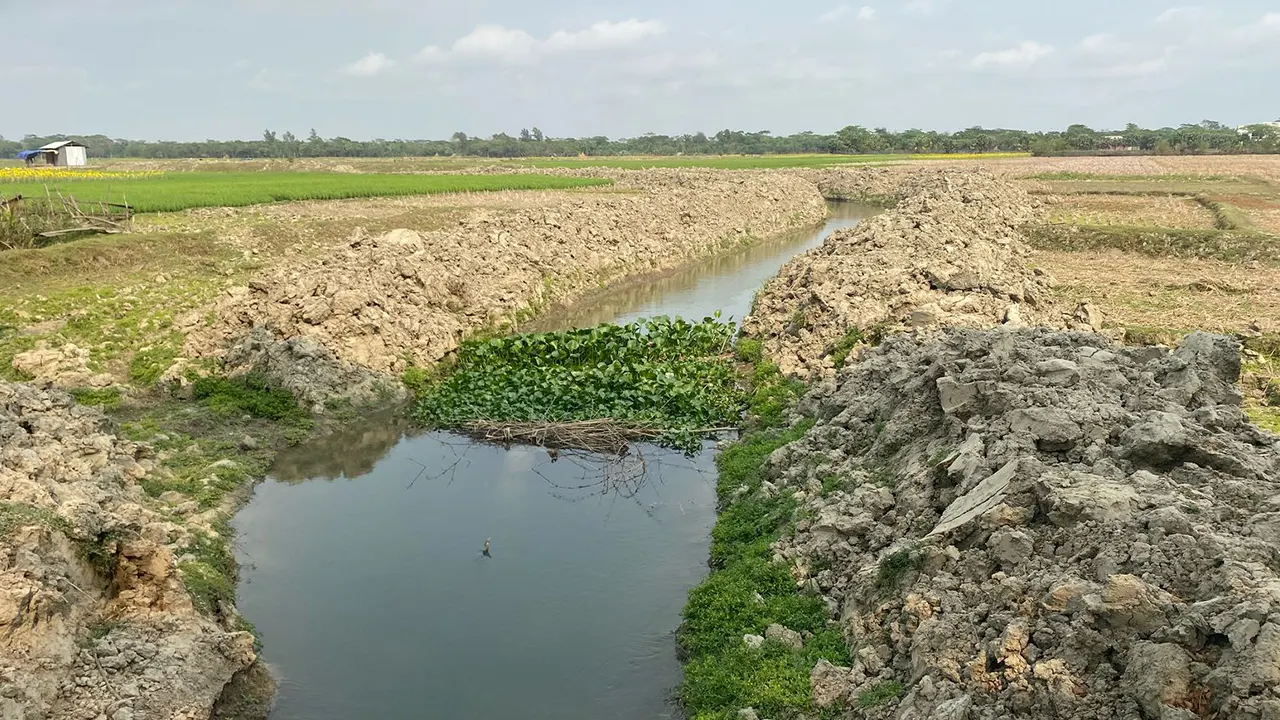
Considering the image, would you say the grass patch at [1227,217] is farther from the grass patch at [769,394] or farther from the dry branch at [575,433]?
the dry branch at [575,433]

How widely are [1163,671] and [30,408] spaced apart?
499 inches

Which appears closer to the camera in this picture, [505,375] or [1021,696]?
[1021,696]

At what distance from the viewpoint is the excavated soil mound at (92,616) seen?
6898mm

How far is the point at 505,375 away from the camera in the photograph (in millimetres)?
16828

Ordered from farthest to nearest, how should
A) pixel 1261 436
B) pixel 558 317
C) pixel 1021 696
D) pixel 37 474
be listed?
pixel 558 317 < pixel 37 474 < pixel 1261 436 < pixel 1021 696

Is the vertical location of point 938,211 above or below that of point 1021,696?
above

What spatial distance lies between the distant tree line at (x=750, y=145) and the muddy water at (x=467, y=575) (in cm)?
9458

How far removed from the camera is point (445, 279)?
66.9 ft

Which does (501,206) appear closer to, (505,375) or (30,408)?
(505,375)

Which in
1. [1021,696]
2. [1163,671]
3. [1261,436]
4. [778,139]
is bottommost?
[1021,696]

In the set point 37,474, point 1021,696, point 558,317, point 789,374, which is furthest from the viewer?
point 558,317

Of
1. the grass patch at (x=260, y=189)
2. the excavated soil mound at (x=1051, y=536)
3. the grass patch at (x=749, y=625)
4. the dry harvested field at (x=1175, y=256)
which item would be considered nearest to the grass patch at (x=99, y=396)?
the grass patch at (x=749, y=625)

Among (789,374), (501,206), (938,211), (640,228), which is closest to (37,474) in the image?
(789,374)

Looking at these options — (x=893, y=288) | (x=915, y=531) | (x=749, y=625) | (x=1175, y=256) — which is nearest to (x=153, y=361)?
(x=749, y=625)
